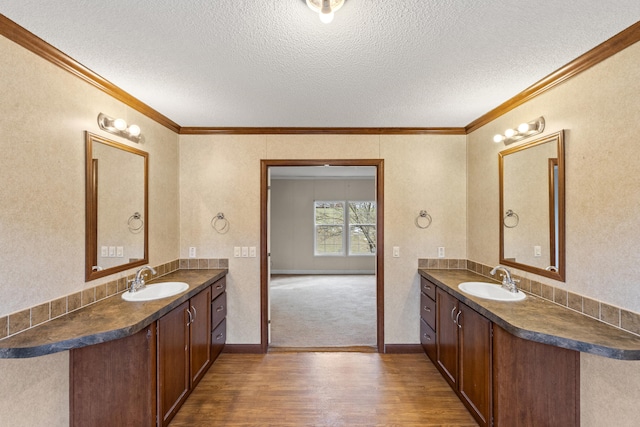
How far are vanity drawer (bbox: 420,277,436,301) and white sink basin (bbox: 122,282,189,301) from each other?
2.35 meters

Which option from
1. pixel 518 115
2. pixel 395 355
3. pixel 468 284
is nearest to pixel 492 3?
pixel 518 115

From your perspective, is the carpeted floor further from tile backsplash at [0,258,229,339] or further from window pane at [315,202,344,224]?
tile backsplash at [0,258,229,339]

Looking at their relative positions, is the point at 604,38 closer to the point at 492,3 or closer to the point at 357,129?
the point at 492,3

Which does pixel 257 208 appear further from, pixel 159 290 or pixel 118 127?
pixel 118 127

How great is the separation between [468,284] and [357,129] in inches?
78.0

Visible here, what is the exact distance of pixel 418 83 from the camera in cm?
230

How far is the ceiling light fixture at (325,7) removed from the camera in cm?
132

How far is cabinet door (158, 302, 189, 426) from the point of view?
2.06 m

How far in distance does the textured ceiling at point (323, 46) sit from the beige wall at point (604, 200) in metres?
0.26

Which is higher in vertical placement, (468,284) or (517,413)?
(468,284)

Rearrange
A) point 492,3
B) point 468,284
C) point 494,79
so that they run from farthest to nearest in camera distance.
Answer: point 468,284
point 494,79
point 492,3

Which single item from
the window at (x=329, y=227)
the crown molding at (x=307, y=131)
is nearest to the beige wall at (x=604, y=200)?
the crown molding at (x=307, y=131)

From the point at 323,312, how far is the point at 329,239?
336 centimetres

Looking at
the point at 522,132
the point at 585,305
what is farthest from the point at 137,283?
the point at 522,132
